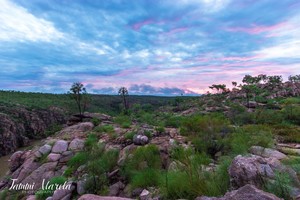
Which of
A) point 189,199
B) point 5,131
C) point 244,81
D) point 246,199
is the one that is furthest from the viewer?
point 244,81

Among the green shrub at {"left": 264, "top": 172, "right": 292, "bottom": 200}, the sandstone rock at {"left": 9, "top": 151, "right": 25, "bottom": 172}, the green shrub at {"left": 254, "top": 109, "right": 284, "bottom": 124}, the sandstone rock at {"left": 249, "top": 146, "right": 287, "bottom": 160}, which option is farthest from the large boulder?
the sandstone rock at {"left": 9, "top": 151, "right": 25, "bottom": 172}

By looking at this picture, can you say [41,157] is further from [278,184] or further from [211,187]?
[278,184]

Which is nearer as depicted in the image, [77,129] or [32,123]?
[77,129]

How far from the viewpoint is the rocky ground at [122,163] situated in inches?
138

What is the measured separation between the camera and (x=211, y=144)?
7.30 meters

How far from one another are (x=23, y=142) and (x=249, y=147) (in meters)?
41.4

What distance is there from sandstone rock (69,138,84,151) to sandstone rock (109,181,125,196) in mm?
4047

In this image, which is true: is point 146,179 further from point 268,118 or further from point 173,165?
point 268,118

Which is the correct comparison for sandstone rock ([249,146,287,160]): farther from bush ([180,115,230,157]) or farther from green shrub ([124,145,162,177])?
green shrub ([124,145,162,177])

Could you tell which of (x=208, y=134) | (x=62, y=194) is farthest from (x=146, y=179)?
(x=208, y=134)

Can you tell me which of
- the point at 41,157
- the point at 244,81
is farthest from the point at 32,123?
the point at 244,81

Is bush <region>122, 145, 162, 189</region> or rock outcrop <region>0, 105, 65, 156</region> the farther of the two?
rock outcrop <region>0, 105, 65, 156</region>

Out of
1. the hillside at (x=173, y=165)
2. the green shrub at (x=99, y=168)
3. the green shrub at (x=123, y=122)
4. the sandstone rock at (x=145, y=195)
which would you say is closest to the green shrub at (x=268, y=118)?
the hillside at (x=173, y=165)

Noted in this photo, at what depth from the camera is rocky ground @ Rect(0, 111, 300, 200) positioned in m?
3.50
